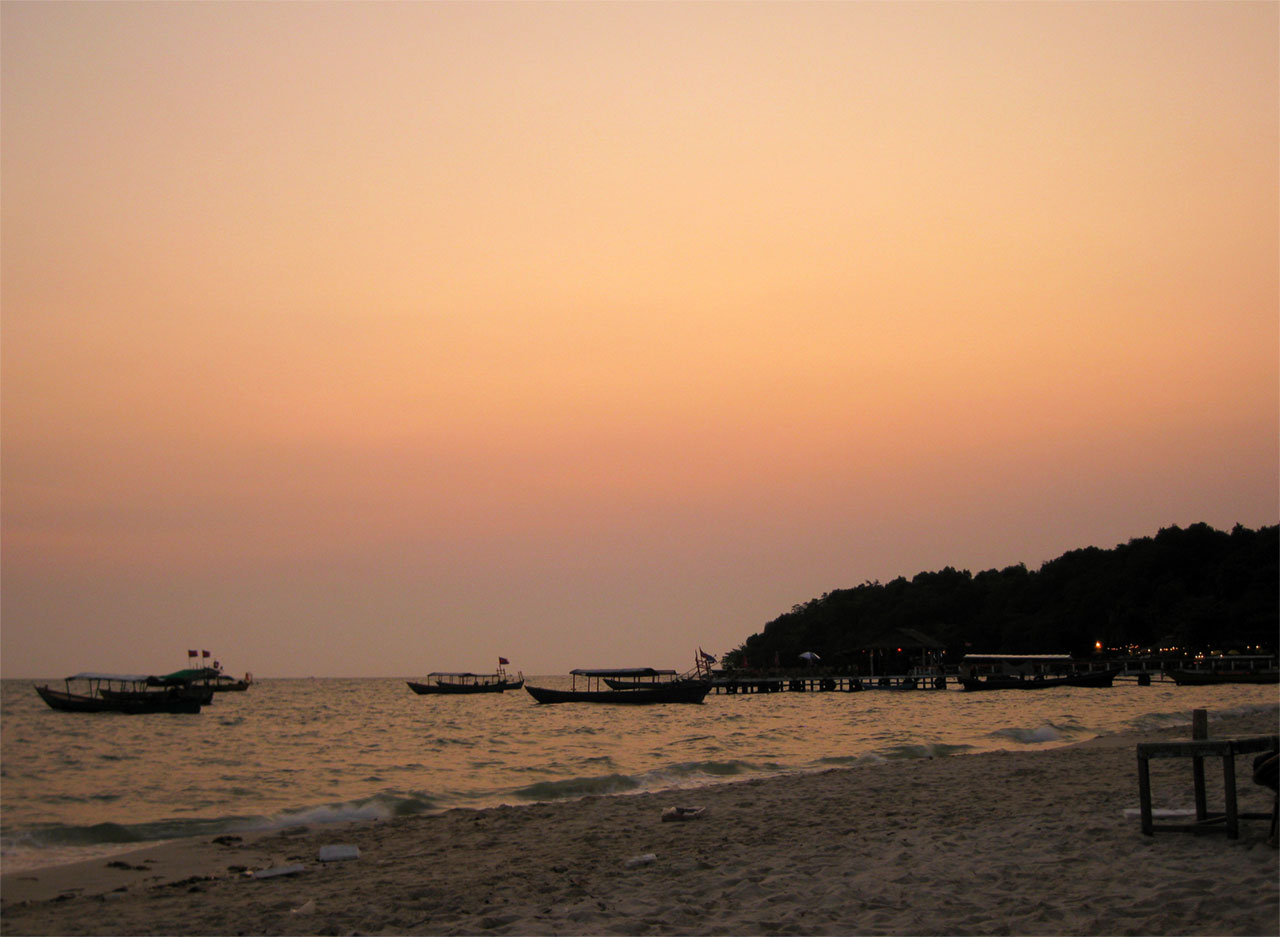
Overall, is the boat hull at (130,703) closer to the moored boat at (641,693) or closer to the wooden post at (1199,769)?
the moored boat at (641,693)

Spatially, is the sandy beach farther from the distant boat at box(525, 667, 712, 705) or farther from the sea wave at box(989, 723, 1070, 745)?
the distant boat at box(525, 667, 712, 705)

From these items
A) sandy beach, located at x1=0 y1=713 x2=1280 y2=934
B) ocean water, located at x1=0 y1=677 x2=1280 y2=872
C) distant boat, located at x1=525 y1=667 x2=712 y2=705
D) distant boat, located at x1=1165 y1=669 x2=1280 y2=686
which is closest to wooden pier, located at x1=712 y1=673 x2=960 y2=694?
distant boat, located at x1=525 y1=667 x2=712 y2=705

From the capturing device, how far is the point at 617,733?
41625 mm

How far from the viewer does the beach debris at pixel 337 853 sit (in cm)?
1298

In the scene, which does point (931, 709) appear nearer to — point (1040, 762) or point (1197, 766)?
point (1040, 762)

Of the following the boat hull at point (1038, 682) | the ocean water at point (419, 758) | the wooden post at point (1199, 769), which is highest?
the wooden post at point (1199, 769)

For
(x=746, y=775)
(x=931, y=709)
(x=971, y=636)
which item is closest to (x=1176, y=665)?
(x=971, y=636)

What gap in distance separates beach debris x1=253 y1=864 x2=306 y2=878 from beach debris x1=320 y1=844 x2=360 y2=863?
0.53 meters

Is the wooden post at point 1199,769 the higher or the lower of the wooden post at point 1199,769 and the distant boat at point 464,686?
the higher

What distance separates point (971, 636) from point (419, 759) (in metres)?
96.8

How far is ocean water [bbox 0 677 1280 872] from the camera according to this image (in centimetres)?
1878

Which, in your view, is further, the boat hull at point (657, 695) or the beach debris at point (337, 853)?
the boat hull at point (657, 695)

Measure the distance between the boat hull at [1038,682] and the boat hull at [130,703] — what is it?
5538 centimetres

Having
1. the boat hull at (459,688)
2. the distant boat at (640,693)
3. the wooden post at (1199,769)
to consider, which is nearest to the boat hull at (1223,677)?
the distant boat at (640,693)
